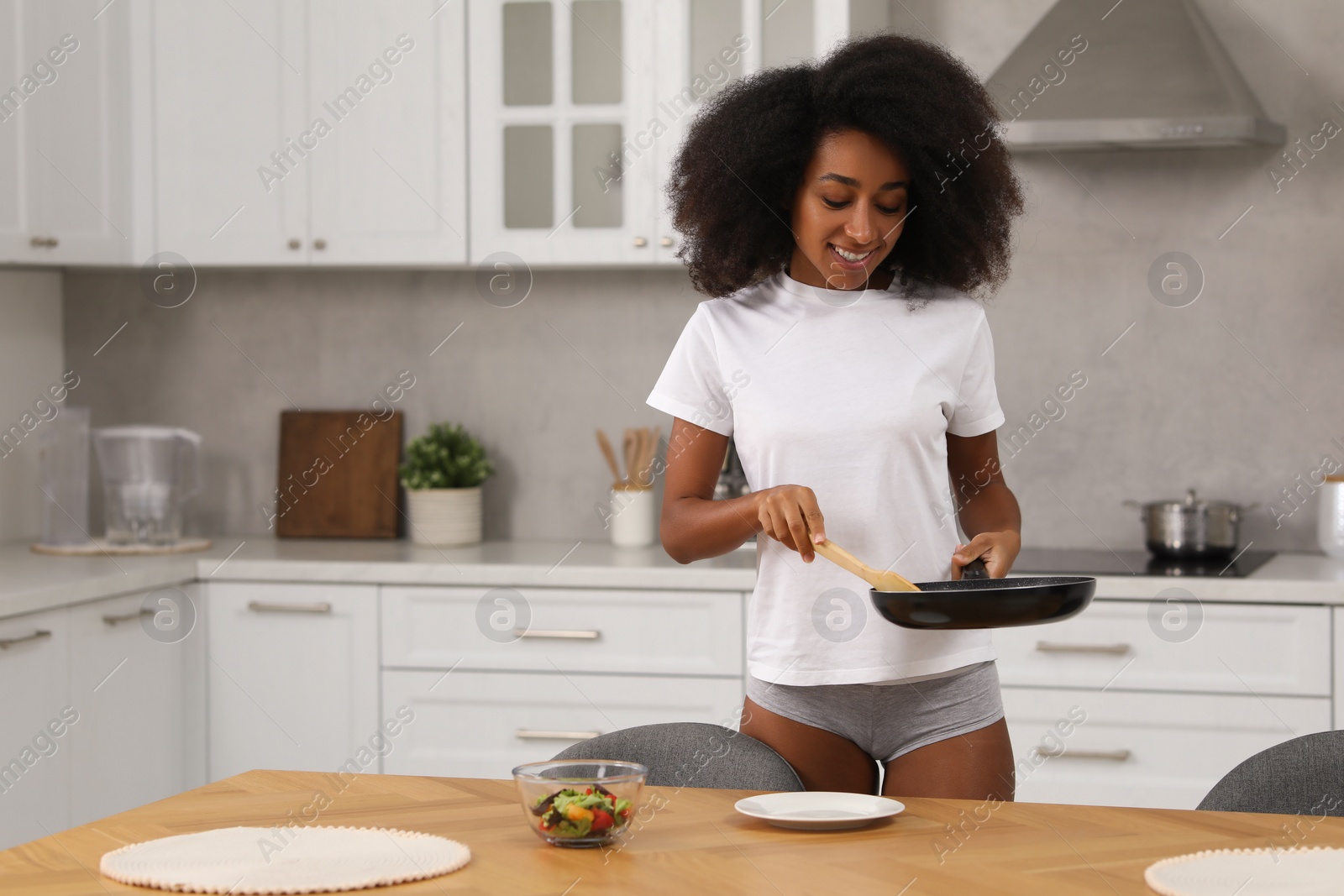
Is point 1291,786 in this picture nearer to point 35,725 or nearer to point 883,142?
point 883,142

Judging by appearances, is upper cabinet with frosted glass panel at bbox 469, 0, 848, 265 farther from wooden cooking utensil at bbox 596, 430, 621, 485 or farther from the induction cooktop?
the induction cooktop

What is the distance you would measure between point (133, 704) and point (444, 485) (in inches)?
30.9

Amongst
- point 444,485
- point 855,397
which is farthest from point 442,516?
point 855,397

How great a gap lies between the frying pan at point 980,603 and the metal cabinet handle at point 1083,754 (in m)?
1.27

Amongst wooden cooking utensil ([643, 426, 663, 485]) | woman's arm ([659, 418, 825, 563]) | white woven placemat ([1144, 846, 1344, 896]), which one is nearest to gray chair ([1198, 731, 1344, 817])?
white woven placemat ([1144, 846, 1344, 896])

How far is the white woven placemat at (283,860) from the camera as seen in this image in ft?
3.30

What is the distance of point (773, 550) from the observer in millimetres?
1433

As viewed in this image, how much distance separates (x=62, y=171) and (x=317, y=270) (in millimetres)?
→ 610

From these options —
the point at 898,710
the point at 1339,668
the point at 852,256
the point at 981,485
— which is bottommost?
the point at 1339,668

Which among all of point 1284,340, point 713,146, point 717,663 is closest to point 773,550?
point 713,146

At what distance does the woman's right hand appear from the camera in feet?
4.14

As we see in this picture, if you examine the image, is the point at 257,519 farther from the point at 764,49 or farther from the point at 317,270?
the point at 764,49

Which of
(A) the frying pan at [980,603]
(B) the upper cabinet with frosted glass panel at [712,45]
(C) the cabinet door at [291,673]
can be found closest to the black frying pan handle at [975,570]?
(A) the frying pan at [980,603]

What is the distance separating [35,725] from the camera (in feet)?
7.86
